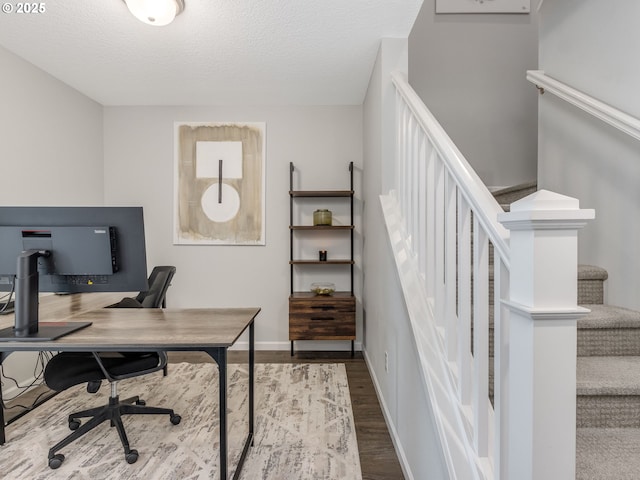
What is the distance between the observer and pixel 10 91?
2.62 m

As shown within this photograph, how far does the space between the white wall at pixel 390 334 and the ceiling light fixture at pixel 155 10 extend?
126 cm

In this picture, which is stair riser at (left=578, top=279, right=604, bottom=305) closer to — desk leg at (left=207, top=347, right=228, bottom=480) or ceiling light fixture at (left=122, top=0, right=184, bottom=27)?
desk leg at (left=207, top=347, right=228, bottom=480)

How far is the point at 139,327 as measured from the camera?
1689mm

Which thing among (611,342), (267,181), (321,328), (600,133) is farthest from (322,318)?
(600,133)

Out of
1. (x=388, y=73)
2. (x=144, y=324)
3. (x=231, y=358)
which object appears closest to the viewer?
(x=144, y=324)

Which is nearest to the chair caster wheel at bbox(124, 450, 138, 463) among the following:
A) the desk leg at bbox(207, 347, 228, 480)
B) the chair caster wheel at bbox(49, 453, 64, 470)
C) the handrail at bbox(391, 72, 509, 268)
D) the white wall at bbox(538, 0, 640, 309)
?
the chair caster wheel at bbox(49, 453, 64, 470)

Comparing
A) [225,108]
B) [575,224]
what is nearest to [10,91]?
[225,108]

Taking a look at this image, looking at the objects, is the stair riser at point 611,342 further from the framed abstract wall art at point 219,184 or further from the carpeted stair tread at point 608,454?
the framed abstract wall art at point 219,184

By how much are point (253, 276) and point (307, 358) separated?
997mm

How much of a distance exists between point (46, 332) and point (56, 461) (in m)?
0.83

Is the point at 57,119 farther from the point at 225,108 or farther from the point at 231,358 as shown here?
the point at 231,358

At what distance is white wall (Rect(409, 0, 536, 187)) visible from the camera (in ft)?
10.6

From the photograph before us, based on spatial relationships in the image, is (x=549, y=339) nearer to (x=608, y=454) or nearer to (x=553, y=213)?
(x=553, y=213)

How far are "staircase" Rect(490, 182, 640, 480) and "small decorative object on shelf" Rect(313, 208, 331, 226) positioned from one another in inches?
84.1
